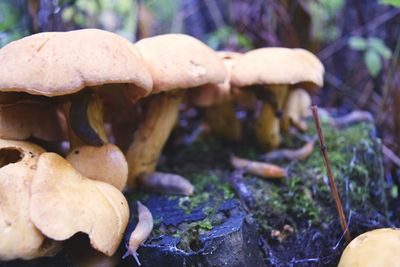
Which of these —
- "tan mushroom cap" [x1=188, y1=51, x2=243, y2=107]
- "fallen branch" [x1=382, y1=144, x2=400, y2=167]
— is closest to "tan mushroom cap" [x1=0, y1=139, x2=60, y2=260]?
"tan mushroom cap" [x1=188, y1=51, x2=243, y2=107]

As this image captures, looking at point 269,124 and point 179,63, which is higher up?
point 179,63

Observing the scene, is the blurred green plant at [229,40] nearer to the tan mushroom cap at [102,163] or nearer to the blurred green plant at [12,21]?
the blurred green plant at [12,21]

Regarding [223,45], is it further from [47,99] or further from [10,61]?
[10,61]

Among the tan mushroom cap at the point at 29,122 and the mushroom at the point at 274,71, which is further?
the mushroom at the point at 274,71

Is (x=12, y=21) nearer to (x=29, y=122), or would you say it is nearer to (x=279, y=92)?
(x=29, y=122)

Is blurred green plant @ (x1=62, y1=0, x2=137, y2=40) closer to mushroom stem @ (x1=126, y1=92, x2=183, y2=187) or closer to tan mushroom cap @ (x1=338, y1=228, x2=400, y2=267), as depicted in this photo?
mushroom stem @ (x1=126, y1=92, x2=183, y2=187)

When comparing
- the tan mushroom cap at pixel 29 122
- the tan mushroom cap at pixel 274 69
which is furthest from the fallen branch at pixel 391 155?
the tan mushroom cap at pixel 29 122

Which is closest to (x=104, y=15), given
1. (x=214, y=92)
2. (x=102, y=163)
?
(x=214, y=92)
